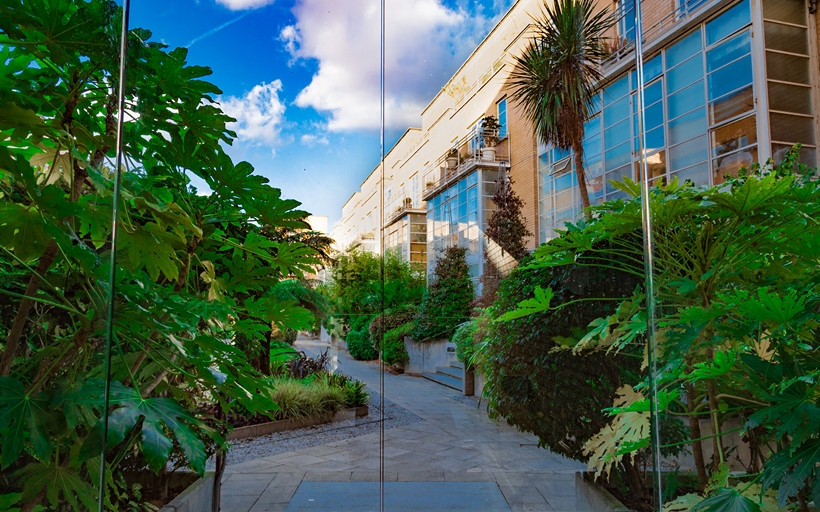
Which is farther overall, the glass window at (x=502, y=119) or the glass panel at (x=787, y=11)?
the glass window at (x=502, y=119)

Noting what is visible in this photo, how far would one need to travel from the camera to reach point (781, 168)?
137cm

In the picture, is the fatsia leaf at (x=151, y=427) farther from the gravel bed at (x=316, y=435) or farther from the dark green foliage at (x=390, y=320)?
the dark green foliage at (x=390, y=320)

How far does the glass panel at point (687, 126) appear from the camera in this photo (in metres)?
1.46

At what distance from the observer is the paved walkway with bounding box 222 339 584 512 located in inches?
58.6

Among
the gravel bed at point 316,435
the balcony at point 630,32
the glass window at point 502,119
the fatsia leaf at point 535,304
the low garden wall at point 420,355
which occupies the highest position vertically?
the balcony at point 630,32

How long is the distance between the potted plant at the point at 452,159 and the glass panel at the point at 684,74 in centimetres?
67

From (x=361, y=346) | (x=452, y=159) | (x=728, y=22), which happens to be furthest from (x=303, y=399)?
(x=728, y=22)

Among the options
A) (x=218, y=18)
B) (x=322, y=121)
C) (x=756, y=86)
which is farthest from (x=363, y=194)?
(x=756, y=86)

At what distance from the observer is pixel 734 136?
1390 mm

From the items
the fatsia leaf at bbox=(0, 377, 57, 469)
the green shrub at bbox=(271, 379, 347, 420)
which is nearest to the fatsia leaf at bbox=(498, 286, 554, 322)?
the green shrub at bbox=(271, 379, 347, 420)

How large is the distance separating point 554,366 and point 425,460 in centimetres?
50

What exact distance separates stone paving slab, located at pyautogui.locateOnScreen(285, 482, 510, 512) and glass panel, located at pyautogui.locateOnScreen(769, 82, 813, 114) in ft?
4.36

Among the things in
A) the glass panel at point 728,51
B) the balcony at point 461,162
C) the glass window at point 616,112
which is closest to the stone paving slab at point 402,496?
the balcony at point 461,162

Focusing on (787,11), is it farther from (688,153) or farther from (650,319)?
(650,319)
